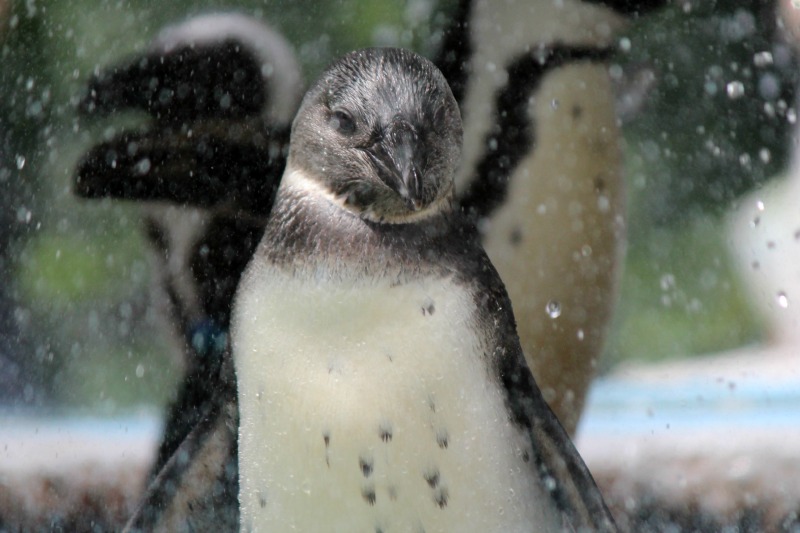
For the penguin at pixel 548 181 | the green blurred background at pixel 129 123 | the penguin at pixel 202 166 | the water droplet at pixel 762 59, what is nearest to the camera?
the penguin at pixel 548 181

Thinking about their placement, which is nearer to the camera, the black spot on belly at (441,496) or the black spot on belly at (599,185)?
the black spot on belly at (441,496)

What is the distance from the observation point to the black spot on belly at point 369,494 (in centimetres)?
91

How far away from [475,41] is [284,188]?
60cm

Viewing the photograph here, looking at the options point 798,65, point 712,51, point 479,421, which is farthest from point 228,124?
point 712,51

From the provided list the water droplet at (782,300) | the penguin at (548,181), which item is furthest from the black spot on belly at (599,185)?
the water droplet at (782,300)

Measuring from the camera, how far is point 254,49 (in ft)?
5.17

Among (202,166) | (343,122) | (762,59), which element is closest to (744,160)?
(762,59)

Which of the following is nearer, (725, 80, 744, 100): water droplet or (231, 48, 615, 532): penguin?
(231, 48, 615, 532): penguin

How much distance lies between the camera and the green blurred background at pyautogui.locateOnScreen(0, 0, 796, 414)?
178 cm

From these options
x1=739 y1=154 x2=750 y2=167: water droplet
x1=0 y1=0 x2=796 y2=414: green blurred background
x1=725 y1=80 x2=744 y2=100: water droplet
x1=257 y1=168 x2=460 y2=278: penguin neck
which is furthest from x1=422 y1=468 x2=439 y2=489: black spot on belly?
x1=739 y1=154 x2=750 y2=167: water droplet

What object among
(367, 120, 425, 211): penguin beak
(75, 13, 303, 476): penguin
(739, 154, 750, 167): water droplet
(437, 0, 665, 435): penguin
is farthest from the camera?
(739, 154, 750, 167): water droplet

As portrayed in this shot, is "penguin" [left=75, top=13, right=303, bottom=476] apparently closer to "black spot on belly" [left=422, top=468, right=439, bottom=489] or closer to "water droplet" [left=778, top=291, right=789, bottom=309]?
"black spot on belly" [left=422, top=468, right=439, bottom=489]

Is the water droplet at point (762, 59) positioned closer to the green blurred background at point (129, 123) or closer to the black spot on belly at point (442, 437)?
the green blurred background at point (129, 123)

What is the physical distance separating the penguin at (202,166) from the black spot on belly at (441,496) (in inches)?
24.5
